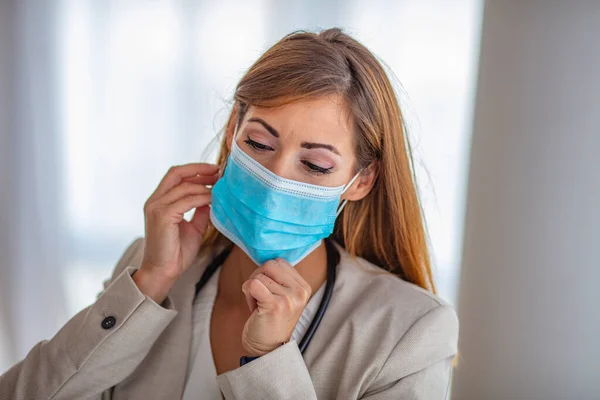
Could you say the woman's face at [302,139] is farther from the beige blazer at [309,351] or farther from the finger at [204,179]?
the beige blazer at [309,351]

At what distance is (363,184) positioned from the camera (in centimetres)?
178

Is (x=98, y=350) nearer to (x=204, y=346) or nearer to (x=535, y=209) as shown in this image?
(x=204, y=346)

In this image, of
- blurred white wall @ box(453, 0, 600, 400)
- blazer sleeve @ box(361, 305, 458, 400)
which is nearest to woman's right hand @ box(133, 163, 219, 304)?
blazer sleeve @ box(361, 305, 458, 400)

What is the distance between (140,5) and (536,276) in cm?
204

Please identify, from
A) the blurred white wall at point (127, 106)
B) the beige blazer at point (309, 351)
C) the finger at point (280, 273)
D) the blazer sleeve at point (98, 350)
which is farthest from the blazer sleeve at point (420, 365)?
the blurred white wall at point (127, 106)

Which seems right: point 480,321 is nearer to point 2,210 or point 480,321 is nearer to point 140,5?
point 140,5

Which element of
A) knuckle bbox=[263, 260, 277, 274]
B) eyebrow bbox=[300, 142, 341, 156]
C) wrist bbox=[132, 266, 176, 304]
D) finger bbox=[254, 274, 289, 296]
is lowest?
wrist bbox=[132, 266, 176, 304]

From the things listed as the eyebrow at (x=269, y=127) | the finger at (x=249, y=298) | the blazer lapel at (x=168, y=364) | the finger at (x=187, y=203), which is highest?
the eyebrow at (x=269, y=127)

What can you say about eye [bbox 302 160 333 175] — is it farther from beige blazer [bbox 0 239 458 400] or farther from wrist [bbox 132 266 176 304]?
wrist [bbox 132 266 176 304]

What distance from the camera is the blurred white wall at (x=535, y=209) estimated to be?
197cm

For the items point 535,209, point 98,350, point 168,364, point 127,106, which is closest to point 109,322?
point 98,350

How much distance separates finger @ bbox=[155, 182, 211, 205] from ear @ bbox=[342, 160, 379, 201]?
1.28ft

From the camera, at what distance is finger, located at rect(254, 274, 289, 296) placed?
150 cm

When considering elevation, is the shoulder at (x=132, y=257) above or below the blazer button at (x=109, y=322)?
above
